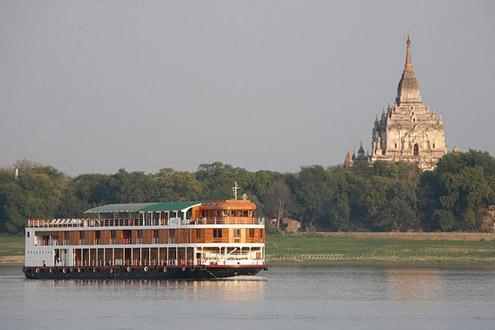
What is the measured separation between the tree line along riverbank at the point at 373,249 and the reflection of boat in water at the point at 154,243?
86.3 ft

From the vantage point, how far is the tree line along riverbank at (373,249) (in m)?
127

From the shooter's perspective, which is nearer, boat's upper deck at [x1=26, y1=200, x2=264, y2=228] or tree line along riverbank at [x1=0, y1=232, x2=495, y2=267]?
boat's upper deck at [x1=26, y1=200, x2=264, y2=228]

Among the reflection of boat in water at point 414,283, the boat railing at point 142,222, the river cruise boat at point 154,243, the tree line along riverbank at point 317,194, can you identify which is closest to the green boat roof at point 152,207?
the river cruise boat at point 154,243

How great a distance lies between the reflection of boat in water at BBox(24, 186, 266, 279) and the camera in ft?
310

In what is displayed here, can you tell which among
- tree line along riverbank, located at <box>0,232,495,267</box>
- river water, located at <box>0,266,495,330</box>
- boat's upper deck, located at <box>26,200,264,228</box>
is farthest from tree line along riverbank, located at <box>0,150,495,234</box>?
boat's upper deck, located at <box>26,200,264,228</box>

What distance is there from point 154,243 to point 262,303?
61.3 feet

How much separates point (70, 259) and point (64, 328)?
3291 cm

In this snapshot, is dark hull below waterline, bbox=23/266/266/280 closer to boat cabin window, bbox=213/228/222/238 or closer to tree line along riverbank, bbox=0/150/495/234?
boat cabin window, bbox=213/228/222/238

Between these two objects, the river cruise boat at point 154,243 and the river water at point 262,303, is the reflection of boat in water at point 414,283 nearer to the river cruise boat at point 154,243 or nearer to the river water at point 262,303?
the river water at point 262,303

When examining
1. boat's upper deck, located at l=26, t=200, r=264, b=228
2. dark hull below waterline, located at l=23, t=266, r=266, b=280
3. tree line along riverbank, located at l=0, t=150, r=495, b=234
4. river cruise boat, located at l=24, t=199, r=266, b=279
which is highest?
tree line along riverbank, located at l=0, t=150, r=495, b=234

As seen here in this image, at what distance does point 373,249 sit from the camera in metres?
133

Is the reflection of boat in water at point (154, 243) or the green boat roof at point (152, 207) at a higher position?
the green boat roof at point (152, 207)

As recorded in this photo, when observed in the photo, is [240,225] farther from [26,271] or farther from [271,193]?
[271,193]

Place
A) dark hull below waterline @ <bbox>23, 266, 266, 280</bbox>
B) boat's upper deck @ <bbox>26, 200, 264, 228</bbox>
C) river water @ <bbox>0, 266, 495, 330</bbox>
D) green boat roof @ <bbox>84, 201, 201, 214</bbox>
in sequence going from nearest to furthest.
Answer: river water @ <bbox>0, 266, 495, 330</bbox> → dark hull below waterline @ <bbox>23, 266, 266, 280</bbox> → boat's upper deck @ <bbox>26, 200, 264, 228</bbox> → green boat roof @ <bbox>84, 201, 201, 214</bbox>
